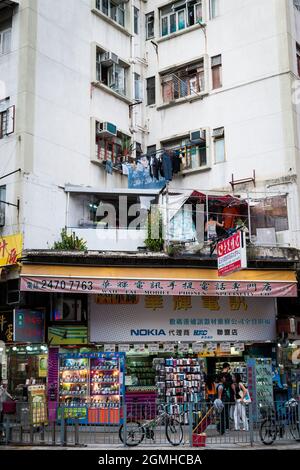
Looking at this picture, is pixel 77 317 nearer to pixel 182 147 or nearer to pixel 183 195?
pixel 183 195

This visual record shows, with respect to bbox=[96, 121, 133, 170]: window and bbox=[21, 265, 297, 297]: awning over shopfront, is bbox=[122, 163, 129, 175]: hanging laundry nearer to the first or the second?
bbox=[96, 121, 133, 170]: window

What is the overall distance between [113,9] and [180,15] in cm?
250

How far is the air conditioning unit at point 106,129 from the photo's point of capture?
2014 centimetres

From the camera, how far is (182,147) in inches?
856

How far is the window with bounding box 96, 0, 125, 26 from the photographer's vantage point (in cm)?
2162

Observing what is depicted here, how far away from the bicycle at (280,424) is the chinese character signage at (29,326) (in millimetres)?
6980

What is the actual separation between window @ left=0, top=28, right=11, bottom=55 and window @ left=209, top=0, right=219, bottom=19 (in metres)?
7.29

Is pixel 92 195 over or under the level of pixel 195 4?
under

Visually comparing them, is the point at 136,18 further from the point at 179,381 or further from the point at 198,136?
the point at 179,381

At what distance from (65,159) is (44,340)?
5.59 m

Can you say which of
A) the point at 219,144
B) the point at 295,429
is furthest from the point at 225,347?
the point at 219,144

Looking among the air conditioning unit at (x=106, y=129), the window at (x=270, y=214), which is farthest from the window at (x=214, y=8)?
the window at (x=270, y=214)

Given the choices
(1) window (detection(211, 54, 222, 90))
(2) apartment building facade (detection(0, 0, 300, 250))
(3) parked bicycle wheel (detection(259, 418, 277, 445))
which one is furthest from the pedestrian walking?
(1) window (detection(211, 54, 222, 90))
